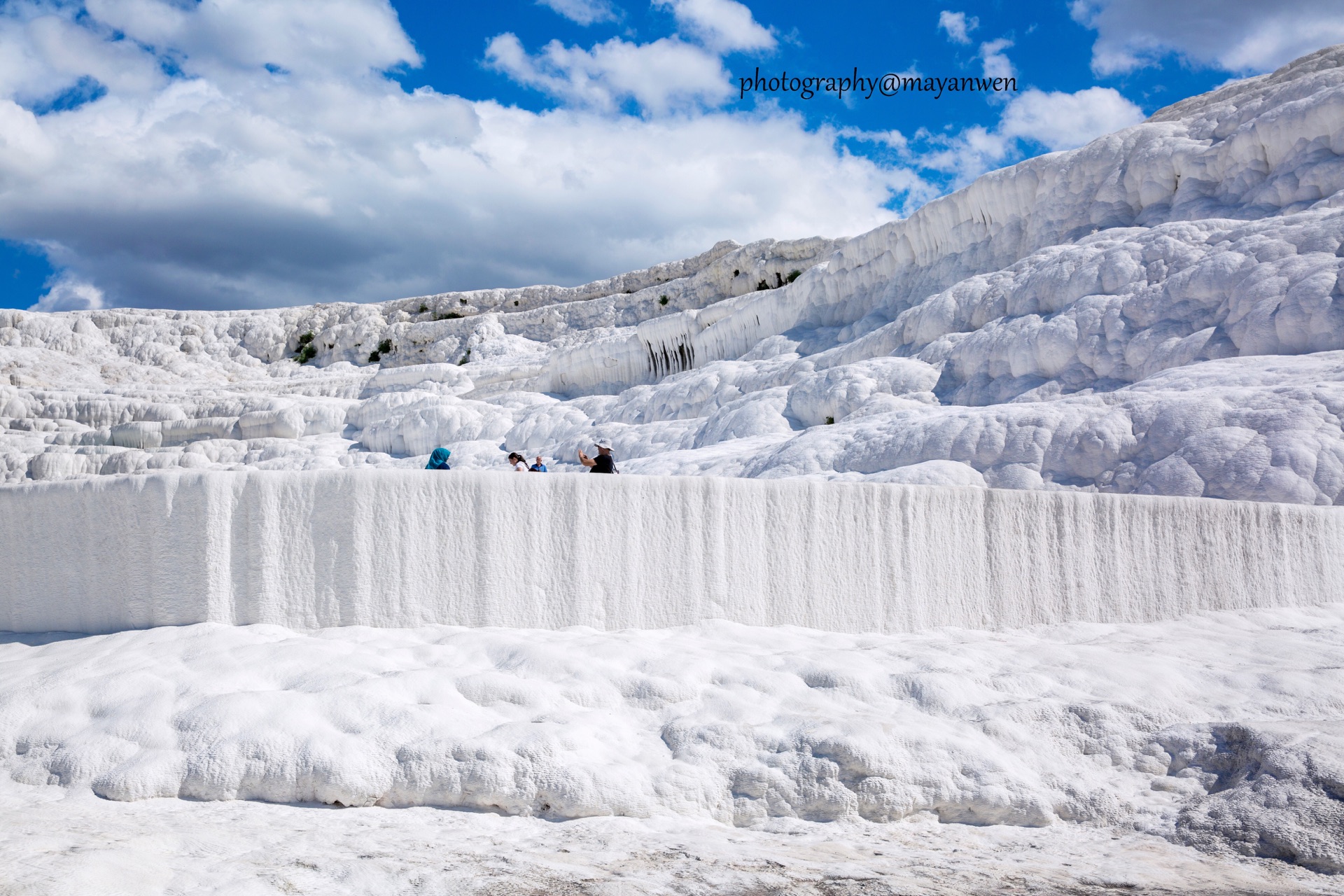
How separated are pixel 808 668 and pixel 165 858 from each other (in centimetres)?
268

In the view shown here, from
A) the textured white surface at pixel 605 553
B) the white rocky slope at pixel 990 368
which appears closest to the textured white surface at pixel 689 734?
the textured white surface at pixel 605 553

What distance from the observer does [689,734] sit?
3623mm

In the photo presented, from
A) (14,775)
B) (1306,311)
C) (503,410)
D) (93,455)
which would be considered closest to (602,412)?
(503,410)

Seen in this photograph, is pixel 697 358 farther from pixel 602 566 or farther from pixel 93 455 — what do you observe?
pixel 602 566

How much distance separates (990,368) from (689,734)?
9.76 m

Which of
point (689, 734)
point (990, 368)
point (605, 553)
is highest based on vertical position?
point (990, 368)

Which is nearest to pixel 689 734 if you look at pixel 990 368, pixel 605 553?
pixel 605 553

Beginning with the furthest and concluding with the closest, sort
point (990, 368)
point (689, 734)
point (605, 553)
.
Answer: point (990, 368)
point (605, 553)
point (689, 734)

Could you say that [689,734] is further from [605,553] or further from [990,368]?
[990,368]

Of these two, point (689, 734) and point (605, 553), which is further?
point (605, 553)

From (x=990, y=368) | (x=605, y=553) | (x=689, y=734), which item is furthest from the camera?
(x=990, y=368)

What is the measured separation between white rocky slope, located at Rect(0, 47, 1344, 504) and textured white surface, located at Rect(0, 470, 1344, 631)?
8.07ft

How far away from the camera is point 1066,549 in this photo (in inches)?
211

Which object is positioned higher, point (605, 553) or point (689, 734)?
point (605, 553)
